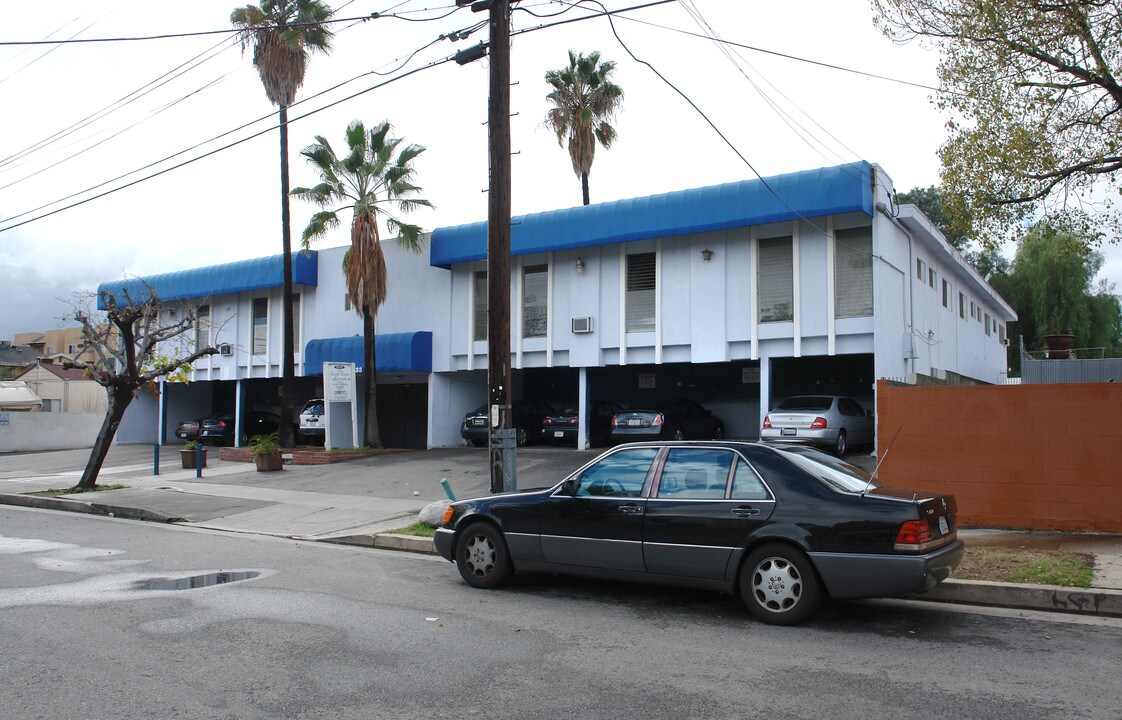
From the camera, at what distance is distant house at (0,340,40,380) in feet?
203

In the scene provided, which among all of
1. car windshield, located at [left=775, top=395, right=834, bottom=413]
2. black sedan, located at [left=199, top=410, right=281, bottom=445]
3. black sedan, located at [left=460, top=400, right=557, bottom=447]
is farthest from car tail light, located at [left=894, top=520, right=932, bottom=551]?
black sedan, located at [left=199, top=410, right=281, bottom=445]

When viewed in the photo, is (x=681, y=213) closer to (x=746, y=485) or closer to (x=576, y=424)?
(x=576, y=424)

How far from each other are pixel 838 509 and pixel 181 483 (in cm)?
1690

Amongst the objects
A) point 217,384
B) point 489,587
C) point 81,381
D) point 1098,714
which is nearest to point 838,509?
point 1098,714

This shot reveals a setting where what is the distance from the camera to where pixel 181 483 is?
774 inches

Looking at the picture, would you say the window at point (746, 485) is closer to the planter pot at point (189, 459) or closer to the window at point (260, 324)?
the planter pot at point (189, 459)

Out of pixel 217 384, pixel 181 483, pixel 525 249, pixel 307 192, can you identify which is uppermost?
pixel 307 192

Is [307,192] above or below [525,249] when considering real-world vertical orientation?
above

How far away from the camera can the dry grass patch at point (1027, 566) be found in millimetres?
7828

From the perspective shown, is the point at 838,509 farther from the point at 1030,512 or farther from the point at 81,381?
the point at 81,381

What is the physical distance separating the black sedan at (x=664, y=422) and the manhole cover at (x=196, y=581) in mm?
12134

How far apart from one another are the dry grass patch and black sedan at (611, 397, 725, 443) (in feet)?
36.3

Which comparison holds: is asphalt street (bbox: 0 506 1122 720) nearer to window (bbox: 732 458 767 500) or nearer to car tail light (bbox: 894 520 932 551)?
car tail light (bbox: 894 520 932 551)

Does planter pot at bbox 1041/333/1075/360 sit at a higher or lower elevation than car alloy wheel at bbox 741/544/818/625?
higher
